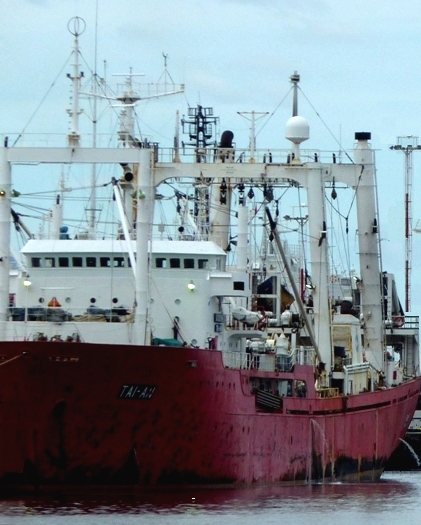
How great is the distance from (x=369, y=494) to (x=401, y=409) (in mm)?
13599

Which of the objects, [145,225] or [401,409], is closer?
[145,225]

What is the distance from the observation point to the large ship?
4103cm

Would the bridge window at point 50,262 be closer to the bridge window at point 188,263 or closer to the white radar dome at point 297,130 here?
the bridge window at point 188,263

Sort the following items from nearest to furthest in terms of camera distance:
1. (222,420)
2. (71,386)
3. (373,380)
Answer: (71,386) → (222,420) → (373,380)

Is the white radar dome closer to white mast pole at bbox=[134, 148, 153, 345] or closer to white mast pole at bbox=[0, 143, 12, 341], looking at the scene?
white mast pole at bbox=[134, 148, 153, 345]

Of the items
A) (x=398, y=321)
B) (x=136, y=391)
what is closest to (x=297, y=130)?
(x=136, y=391)

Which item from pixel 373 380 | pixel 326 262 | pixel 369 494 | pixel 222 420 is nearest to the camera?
pixel 222 420

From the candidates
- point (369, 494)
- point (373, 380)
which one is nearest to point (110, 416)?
point (369, 494)

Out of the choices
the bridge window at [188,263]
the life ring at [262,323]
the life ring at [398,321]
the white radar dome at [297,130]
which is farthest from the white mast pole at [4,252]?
the life ring at [398,321]

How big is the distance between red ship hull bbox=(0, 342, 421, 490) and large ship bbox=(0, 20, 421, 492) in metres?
0.04

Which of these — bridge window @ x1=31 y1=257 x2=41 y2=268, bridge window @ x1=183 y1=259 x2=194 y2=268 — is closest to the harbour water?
bridge window @ x1=183 y1=259 x2=194 y2=268

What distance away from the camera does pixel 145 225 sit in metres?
42.8

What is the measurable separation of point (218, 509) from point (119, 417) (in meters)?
3.46

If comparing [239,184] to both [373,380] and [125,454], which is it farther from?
[125,454]
